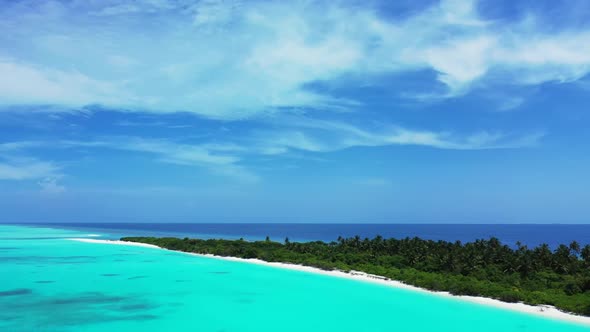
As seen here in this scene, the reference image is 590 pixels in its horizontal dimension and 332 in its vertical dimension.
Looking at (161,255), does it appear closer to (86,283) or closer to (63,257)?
(63,257)

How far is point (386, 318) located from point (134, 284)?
911 inches

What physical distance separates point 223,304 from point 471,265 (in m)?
23.5

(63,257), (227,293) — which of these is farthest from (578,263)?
(63,257)

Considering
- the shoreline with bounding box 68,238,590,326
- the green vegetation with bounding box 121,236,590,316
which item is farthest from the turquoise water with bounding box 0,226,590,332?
the green vegetation with bounding box 121,236,590,316

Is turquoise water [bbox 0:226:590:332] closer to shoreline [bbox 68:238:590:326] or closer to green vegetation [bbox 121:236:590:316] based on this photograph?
shoreline [bbox 68:238:590:326]

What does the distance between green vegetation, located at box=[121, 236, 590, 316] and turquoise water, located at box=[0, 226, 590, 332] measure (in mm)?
3299

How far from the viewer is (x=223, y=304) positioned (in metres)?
33.2

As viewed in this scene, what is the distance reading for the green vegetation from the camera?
1358 inches

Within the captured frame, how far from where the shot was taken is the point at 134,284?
41.1 meters

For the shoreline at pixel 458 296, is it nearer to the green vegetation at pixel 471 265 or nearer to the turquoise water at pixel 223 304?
the green vegetation at pixel 471 265

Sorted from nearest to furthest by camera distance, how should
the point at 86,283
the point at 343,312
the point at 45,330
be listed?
the point at 45,330, the point at 343,312, the point at 86,283

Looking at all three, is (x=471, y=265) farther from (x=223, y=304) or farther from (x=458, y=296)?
(x=223, y=304)

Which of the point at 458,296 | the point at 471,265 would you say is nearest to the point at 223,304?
the point at 458,296

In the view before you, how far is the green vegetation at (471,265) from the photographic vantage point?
34500 mm
